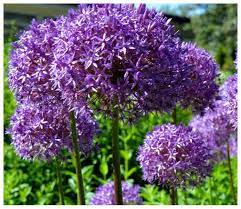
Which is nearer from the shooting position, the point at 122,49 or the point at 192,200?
the point at 122,49

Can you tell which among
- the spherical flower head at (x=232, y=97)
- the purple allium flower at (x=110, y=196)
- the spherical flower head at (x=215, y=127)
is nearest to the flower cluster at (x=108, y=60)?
the spherical flower head at (x=232, y=97)

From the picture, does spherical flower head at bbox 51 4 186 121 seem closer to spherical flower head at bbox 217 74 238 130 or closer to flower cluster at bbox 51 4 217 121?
flower cluster at bbox 51 4 217 121

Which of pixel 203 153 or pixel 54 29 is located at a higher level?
pixel 54 29

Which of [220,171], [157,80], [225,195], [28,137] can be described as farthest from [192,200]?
[157,80]

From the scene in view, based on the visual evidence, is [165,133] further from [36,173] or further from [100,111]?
[36,173]

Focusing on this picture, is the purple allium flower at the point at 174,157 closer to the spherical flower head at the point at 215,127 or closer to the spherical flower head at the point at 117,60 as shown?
the spherical flower head at the point at 117,60

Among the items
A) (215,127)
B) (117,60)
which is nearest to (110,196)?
(215,127)

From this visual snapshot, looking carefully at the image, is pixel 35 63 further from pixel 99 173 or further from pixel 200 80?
pixel 99 173

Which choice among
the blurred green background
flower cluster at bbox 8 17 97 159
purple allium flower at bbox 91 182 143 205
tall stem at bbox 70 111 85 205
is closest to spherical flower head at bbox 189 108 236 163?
the blurred green background
